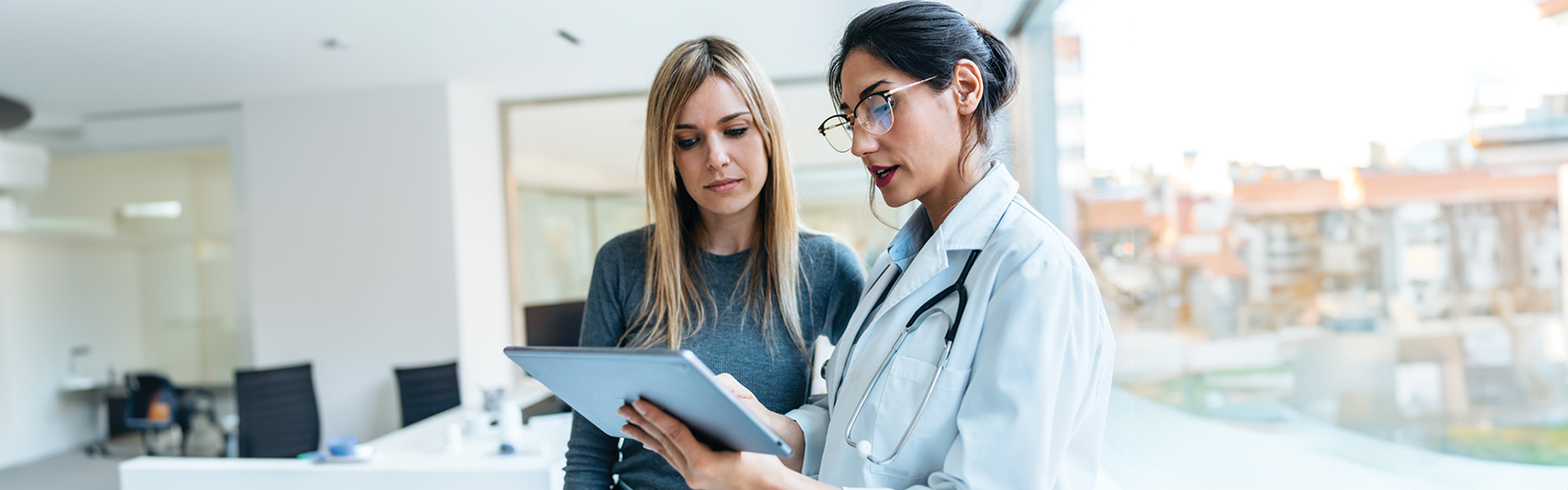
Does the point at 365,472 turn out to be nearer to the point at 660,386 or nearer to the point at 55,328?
the point at 660,386

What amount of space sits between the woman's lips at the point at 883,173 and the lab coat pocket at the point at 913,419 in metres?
0.23

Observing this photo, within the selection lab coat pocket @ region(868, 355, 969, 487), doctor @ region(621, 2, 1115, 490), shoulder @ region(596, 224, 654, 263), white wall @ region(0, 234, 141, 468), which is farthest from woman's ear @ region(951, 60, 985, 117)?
white wall @ region(0, 234, 141, 468)

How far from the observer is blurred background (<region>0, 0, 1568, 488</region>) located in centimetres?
297

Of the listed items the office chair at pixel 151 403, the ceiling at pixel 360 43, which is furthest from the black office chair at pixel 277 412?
the office chair at pixel 151 403

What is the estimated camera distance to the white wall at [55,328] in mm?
6254

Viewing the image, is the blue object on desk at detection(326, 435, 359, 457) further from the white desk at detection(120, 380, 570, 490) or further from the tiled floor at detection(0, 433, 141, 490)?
the tiled floor at detection(0, 433, 141, 490)

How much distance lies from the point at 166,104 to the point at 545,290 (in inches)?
106

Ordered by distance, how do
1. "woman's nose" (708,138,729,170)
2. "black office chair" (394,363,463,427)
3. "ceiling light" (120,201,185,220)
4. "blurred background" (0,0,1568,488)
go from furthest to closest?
1. "ceiling light" (120,201,185,220)
2. "black office chair" (394,363,463,427)
3. "blurred background" (0,0,1568,488)
4. "woman's nose" (708,138,729,170)

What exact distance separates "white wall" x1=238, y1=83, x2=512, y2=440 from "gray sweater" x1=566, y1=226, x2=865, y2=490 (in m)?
3.97

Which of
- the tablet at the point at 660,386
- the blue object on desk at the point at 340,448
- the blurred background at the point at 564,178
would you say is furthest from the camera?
the blurred background at the point at 564,178

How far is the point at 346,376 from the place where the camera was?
5.14 metres

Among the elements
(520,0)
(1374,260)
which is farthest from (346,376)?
(1374,260)

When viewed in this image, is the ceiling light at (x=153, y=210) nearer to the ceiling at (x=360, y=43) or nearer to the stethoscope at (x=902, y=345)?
the ceiling at (x=360, y=43)

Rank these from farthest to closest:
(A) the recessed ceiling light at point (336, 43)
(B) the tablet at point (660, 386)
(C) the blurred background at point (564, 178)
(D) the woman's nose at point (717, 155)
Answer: (A) the recessed ceiling light at point (336, 43) < (C) the blurred background at point (564, 178) < (D) the woman's nose at point (717, 155) < (B) the tablet at point (660, 386)
